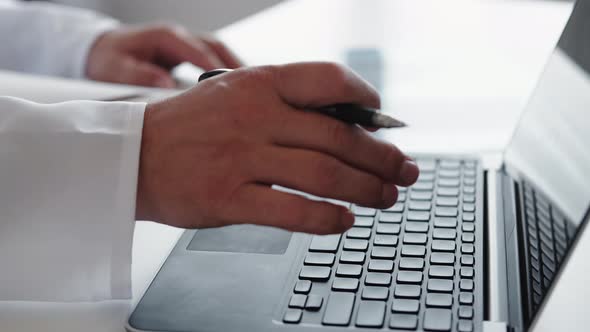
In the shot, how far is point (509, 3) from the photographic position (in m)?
1.25

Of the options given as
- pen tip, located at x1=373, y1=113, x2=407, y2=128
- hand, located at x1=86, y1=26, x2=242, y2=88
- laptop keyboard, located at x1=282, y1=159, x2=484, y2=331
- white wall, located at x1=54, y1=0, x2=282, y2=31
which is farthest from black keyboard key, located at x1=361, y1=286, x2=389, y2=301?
white wall, located at x1=54, y1=0, x2=282, y2=31

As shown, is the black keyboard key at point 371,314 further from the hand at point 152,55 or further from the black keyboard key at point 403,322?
the hand at point 152,55

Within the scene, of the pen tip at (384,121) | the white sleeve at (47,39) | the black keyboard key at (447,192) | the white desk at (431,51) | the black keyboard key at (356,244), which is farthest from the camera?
the white sleeve at (47,39)

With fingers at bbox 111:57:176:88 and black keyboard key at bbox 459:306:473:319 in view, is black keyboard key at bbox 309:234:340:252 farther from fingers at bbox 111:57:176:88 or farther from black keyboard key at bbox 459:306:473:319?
fingers at bbox 111:57:176:88

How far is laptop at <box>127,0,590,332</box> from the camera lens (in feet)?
1.34

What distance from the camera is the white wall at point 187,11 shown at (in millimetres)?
2529

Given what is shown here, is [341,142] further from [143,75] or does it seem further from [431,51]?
[431,51]

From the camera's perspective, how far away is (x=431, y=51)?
→ 1096mm

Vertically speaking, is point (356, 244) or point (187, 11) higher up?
point (356, 244)

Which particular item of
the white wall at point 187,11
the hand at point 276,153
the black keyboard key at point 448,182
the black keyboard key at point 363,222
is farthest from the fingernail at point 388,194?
the white wall at point 187,11

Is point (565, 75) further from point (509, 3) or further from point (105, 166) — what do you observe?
point (509, 3)

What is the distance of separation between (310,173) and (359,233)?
129mm

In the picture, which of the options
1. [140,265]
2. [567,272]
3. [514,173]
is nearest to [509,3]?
[514,173]

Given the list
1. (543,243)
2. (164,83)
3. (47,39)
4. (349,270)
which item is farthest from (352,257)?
(47,39)
